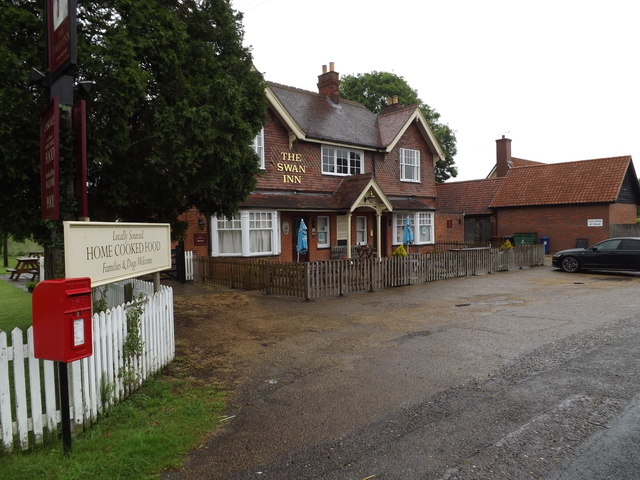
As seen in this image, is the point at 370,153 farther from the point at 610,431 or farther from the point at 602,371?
the point at 610,431

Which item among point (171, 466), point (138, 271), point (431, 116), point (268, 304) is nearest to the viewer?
point (171, 466)

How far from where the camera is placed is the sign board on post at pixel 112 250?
13.8ft

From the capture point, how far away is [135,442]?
4094 mm

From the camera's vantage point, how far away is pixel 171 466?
12.3 ft

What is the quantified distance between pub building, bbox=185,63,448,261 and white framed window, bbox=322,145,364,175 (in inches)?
1.9

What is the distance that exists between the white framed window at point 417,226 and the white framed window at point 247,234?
7958mm

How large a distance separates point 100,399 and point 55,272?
146cm

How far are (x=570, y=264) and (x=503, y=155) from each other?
21239 millimetres

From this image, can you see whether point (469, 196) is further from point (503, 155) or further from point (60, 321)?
point (60, 321)

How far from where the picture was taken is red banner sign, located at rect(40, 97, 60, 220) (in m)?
4.21

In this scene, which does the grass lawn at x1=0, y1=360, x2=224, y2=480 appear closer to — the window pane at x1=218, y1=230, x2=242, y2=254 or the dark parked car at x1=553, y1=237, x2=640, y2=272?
the window pane at x1=218, y1=230, x2=242, y2=254

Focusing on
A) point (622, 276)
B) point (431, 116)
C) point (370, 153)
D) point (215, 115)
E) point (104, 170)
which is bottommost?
point (622, 276)

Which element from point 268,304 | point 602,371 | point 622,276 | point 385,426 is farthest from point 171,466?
point 622,276

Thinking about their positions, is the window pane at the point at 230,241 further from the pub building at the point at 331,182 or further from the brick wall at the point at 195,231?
the brick wall at the point at 195,231
